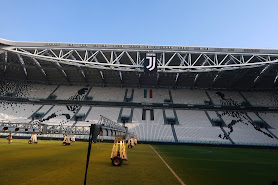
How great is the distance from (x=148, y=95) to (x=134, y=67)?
16.8m

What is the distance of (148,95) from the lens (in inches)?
2052

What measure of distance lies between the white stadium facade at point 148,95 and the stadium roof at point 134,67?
8.1 inches

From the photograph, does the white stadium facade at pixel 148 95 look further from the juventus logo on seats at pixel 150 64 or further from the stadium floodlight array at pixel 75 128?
the stadium floodlight array at pixel 75 128

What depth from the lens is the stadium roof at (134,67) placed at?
3672cm

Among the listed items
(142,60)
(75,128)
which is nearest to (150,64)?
(142,60)

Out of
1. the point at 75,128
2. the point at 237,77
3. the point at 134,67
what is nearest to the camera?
the point at 75,128

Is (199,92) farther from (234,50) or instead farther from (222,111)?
(234,50)

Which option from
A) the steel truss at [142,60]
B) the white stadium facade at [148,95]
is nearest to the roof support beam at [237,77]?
the white stadium facade at [148,95]

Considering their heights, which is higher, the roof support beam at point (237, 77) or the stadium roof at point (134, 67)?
the stadium roof at point (134, 67)

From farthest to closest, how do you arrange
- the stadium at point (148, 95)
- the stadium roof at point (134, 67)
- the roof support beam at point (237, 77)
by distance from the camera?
1. the roof support beam at point (237, 77)
2. the stadium at point (148, 95)
3. the stadium roof at point (134, 67)

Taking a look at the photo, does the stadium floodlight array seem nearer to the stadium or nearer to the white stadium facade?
the stadium

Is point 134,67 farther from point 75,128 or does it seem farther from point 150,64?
point 75,128

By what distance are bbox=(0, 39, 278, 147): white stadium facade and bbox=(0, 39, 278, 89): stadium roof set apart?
0.21m

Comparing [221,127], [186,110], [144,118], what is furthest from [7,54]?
[221,127]
